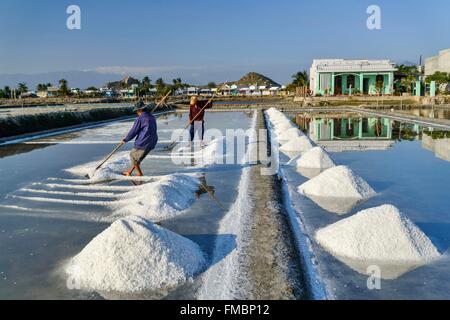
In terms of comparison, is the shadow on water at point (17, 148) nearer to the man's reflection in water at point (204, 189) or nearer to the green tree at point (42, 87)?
the man's reflection in water at point (204, 189)

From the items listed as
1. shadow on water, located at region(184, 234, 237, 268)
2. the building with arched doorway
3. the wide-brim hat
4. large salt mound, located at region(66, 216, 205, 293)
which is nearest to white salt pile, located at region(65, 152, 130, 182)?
the wide-brim hat

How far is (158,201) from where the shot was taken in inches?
185

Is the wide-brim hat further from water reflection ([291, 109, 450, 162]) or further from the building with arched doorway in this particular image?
the building with arched doorway

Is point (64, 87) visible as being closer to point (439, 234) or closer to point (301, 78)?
point (301, 78)

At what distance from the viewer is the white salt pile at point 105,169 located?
21.6ft

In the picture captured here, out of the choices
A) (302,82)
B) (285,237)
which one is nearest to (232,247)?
(285,237)

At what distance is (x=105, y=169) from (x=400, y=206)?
4.26 meters

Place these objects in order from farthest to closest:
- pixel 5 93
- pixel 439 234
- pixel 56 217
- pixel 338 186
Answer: pixel 5 93 → pixel 338 186 → pixel 56 217 → pixel 439 234

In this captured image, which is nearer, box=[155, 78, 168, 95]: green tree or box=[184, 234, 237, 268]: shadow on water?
box=[184, 234, 237, 268]: shadow on water

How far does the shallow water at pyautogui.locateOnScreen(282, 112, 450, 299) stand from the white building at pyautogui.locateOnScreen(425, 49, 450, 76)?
4226cm

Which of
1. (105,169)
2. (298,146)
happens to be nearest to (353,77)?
(298,146)

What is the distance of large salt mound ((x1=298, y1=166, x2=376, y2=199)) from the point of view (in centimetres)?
527

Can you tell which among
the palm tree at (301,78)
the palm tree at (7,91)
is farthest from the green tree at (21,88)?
the palm tree at (301,78)

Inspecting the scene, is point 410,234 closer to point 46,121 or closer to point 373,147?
point 373,147
